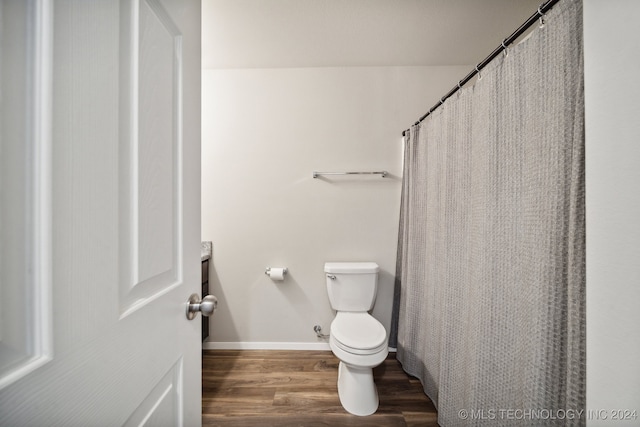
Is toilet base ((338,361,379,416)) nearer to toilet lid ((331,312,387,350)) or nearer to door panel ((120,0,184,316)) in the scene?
toilet lid ((331,312,387,350))

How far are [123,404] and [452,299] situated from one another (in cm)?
133

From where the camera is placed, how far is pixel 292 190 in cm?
202

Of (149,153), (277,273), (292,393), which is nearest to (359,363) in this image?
(292,393)

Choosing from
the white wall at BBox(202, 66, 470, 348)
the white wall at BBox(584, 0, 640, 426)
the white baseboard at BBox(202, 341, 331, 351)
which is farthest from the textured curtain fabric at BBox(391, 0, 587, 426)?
the white baseboard at BBox(202, 341, 331, 351)

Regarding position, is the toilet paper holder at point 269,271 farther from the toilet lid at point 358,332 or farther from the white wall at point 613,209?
the white wall at point 613,209

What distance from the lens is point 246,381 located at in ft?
5.31

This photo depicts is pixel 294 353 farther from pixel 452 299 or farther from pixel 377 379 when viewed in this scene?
pixel 452 299

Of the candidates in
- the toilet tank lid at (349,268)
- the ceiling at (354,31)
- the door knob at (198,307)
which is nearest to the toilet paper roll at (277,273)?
the toilet tank lid at (349,268)

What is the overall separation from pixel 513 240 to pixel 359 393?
113cm

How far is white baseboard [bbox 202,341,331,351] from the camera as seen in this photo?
78.3 inches

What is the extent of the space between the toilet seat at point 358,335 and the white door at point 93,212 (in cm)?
96

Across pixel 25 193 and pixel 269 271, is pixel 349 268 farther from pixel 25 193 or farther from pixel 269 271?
pixel 25 193

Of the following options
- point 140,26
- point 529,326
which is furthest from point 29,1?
point 529,326

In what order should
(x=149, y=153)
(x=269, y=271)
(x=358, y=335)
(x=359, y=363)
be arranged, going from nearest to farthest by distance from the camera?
1. (x=149, y=153)
2. (x=359, y=363)
3. (x=358, y=335)
4. (x=269, y=271)
